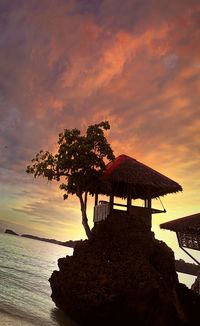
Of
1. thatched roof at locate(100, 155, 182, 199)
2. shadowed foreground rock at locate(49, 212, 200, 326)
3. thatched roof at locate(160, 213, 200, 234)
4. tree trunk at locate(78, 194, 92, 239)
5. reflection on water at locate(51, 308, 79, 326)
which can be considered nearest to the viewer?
shadowed foreground rock at locate(49, 212, 200, 326)

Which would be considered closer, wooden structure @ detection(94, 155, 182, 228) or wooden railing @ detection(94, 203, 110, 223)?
wooden structure @ detection(94, 155, 182, 228)

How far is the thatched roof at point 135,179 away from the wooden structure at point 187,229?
255 cm

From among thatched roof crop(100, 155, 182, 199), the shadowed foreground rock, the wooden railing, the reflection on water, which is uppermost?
thatched roof crop(100, 155, 182, 199)

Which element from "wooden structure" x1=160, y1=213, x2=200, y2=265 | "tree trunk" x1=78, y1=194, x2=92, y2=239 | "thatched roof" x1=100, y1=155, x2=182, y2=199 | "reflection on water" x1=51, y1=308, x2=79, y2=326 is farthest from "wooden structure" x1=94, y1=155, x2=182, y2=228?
"reflection on water" x1=51, y1=308, x2=79, y2=326

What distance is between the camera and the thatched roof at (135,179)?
1869 cm

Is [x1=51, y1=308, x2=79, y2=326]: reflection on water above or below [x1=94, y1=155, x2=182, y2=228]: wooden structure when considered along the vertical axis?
below

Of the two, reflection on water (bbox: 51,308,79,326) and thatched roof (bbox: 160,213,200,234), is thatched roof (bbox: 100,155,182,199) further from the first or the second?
reflection on water (bbox: 51,308,79,326)

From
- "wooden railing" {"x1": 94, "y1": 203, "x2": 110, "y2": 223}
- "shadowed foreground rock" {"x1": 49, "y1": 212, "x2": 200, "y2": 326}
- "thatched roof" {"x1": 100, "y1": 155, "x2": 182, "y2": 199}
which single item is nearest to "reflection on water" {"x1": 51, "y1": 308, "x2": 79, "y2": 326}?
"shadowed foreground rock" {"x1": 49, "y1": 212, "x2": 200, "y2": 326}

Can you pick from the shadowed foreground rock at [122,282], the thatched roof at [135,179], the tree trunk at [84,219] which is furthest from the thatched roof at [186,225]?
the tree trunk at [84,219]

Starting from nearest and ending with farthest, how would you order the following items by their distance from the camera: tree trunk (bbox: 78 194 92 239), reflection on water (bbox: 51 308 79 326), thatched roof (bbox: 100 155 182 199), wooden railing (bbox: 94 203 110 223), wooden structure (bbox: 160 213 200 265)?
wooden structure (bbox: 160 213 200 265), reflection on water (bbox: 51 308 79 326), thatched roof (bbox: 100 155 182 199), tree trunk (bbox: 78 194 92 239), wooden railing (bbox: 94 203 110 223)

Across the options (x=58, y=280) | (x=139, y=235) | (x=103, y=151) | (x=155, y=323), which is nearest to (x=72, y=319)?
(x=58, y=280)

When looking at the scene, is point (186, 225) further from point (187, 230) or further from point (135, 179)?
point (135, 179)

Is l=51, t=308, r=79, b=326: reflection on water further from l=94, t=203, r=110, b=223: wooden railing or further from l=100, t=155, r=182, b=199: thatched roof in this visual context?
l=100, t=155, r=182, b=199: thatched roof

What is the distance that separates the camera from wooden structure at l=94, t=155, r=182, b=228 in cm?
1878
